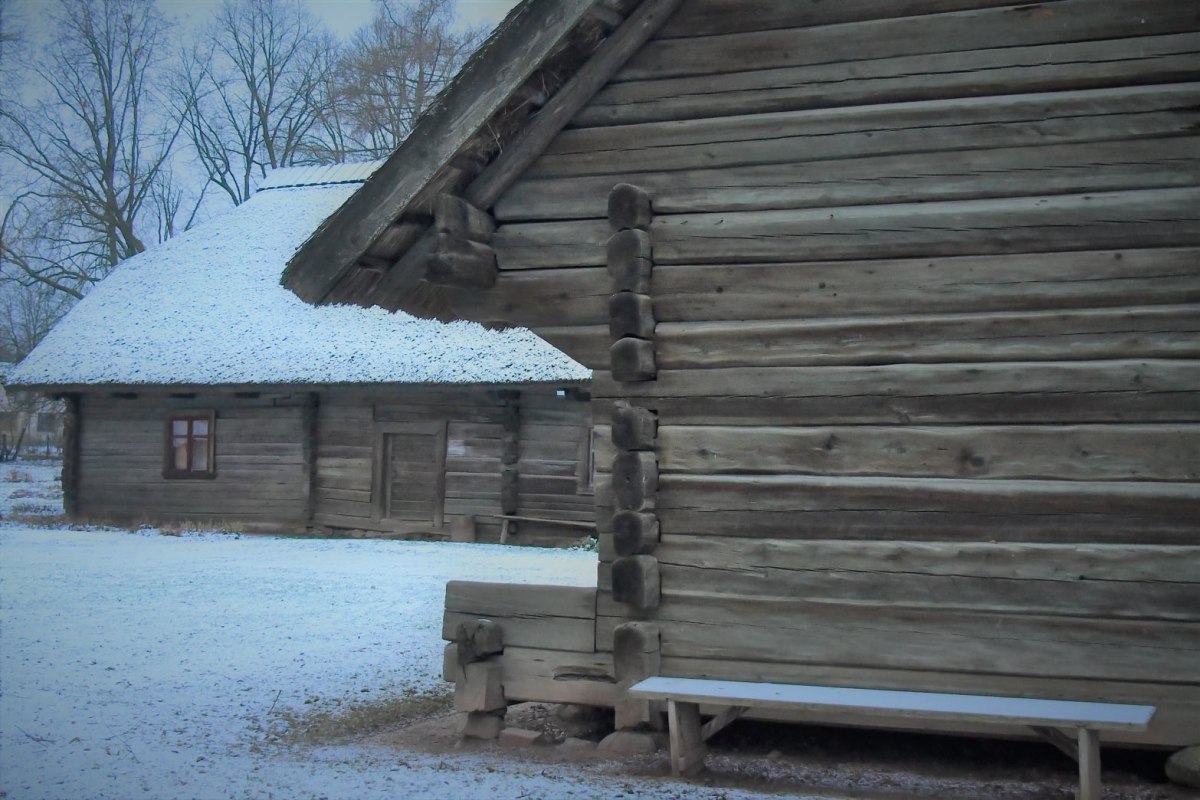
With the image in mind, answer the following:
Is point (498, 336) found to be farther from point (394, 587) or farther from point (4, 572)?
point (4, 572)

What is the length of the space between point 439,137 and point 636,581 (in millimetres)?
2488

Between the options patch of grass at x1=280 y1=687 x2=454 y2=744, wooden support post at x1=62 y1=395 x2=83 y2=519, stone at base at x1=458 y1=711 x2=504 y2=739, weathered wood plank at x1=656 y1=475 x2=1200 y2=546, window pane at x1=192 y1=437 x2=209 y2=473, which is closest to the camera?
weathered wood plank at x1=656 y1=475 x2=1200 y2=546

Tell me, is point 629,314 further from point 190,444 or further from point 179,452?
point 179,452

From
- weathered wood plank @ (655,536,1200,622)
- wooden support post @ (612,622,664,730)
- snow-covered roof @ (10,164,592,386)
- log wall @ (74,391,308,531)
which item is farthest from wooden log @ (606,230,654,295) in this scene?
log wall @ (74,391,308,531)

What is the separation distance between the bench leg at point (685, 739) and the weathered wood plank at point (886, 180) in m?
2.59

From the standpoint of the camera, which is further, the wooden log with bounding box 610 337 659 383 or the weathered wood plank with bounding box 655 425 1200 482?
the wooden log with bounding box 610 337 659 383

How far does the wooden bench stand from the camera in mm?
4516

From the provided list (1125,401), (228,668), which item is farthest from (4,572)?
(1125,401)

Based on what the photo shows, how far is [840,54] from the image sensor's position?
5.54m

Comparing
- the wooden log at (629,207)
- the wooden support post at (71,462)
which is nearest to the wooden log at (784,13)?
the wooden log at (629,207)

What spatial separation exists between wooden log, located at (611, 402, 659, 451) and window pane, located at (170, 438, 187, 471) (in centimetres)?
1734

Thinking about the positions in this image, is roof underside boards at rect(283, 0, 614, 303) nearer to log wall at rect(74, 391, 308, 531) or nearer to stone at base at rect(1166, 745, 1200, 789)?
stone at base at rect(1166, 745, 1200, 789)

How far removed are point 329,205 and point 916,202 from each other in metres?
21.2

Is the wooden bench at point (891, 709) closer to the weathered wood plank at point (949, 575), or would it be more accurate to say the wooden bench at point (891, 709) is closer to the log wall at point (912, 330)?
the log wall at point (912, 330)
